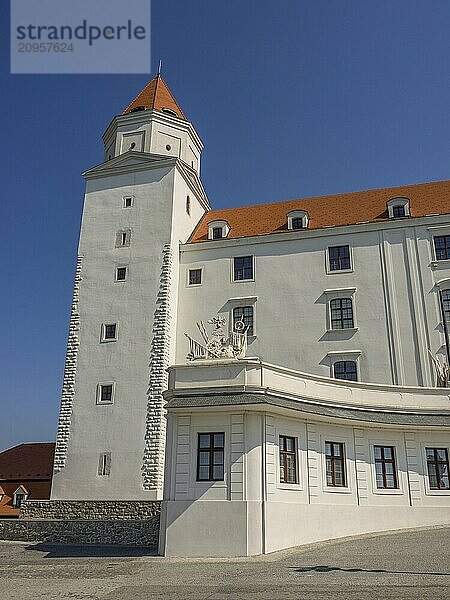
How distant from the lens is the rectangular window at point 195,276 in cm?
3102

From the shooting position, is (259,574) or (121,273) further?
(121,273)

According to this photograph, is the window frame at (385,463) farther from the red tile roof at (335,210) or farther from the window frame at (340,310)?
the red tile roof at (335,210)

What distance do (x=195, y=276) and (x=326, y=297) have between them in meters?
7.22

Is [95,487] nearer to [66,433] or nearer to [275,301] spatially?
[66,433]

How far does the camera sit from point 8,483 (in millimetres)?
32219

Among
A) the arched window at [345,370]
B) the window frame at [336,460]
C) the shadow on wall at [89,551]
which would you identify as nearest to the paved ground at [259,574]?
the shadow on wall at [89,551]

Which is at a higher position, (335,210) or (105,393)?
(335,210)

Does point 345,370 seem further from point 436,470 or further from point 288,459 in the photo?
point 288,459

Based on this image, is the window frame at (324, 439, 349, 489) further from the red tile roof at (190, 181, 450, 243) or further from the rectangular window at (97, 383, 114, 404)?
the red tile roof at (190, 181, 450, 243)

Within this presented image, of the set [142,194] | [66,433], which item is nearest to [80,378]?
[66,433]

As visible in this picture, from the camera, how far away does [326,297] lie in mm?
28812

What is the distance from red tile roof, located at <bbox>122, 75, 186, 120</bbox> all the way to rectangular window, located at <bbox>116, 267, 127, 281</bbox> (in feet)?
35.4

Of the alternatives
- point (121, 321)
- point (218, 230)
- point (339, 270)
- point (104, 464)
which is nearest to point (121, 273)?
point (121, 321)

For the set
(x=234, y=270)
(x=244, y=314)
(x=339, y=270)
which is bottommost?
(x=244, y=314)
